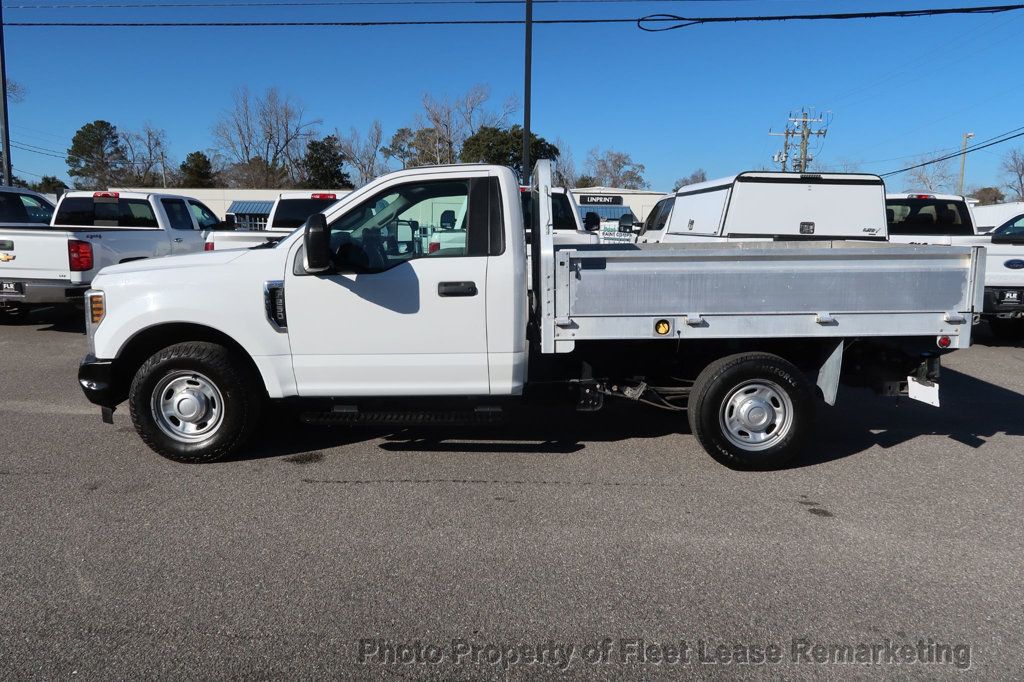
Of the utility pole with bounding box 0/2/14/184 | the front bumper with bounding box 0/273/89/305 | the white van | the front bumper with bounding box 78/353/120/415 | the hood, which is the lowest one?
the front bumper with bounding box 78/353/120/415

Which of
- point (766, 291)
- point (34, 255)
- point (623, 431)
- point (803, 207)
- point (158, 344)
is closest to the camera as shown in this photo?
point (766, 291)

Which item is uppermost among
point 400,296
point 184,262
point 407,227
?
point 407,227

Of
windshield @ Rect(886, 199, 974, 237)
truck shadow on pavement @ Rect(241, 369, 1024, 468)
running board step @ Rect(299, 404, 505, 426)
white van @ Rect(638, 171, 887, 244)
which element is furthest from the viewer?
windshield @ Rect(886, 199, 974, 237)

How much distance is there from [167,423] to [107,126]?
70.8m

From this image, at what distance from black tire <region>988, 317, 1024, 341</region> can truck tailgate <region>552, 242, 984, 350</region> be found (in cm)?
691

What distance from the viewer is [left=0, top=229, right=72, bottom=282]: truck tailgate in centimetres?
1005

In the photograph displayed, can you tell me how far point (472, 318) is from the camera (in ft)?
16.8

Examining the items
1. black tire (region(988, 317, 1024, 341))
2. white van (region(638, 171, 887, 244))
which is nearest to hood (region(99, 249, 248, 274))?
white van (region(638, 171, 887, 244))

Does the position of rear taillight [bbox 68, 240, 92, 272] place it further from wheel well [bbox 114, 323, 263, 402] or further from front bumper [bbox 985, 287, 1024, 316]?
front bumper [bbox 985, 287, 1024, 316]

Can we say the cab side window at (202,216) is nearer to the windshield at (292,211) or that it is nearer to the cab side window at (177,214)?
the cab side window at (177,214)

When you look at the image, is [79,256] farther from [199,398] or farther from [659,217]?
[659,217]

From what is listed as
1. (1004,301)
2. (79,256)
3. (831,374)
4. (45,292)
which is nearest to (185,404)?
(831,374)

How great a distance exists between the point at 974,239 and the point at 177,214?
40.4 ft

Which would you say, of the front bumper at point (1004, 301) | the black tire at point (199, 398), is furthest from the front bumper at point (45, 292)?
the front bumper at point (1004, 301)
